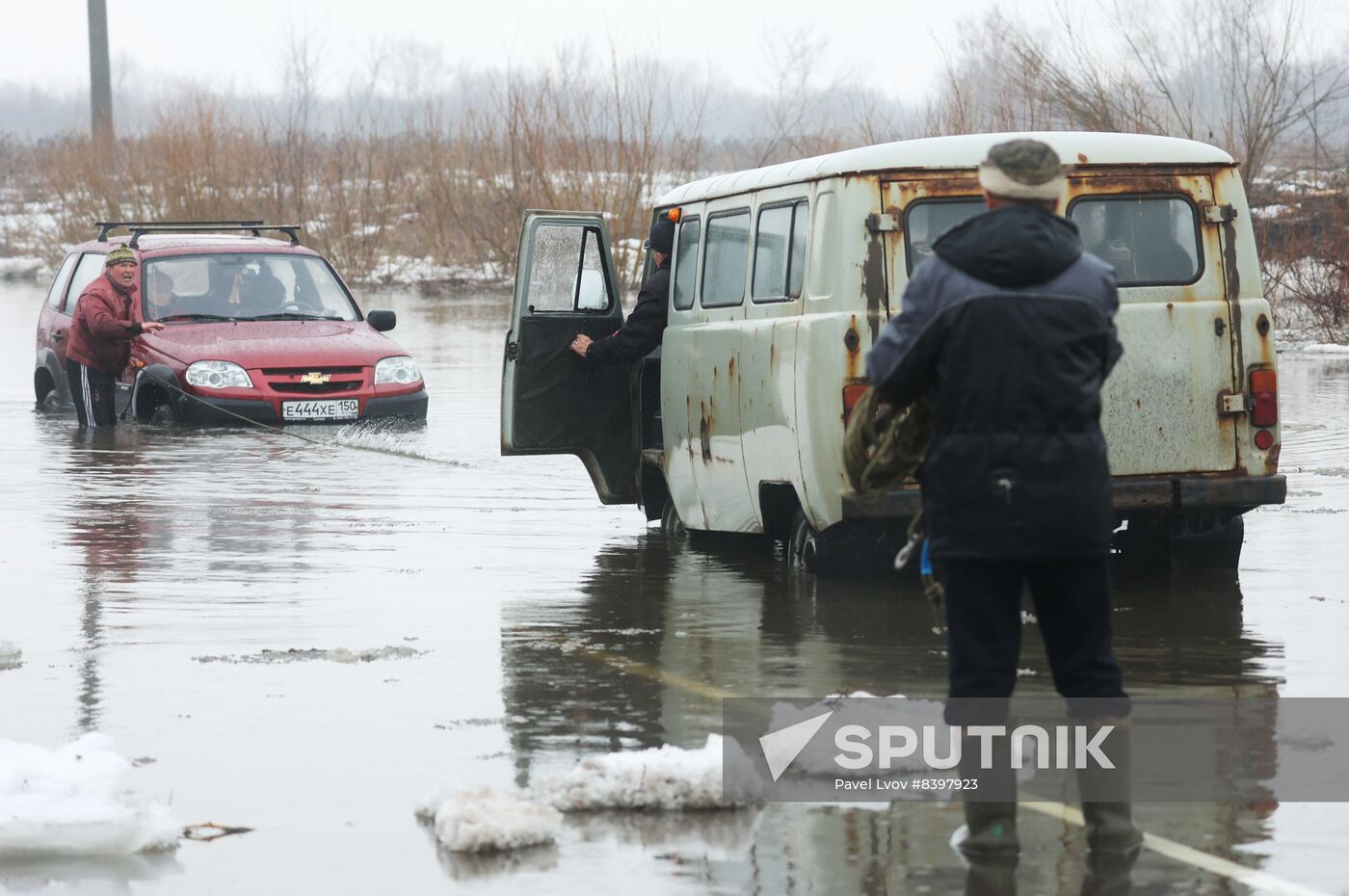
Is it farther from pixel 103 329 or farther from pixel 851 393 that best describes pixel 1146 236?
pixel 103 329

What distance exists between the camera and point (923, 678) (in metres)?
7.71

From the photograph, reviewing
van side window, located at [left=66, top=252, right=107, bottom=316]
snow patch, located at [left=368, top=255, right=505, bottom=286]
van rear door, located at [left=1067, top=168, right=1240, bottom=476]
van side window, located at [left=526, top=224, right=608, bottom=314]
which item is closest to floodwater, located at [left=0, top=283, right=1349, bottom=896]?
van rear door, located at [left=1067, top=168, right=1240, bottom=476]

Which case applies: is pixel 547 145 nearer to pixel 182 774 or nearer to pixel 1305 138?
pixel 1305 138

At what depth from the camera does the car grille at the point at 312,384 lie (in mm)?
17562

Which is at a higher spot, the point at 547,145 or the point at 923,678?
the point at 547,145

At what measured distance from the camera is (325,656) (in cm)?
825

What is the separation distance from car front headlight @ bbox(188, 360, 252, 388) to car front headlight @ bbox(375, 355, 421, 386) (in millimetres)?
1028

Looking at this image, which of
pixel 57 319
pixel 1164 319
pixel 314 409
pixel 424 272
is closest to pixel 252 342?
pixel 314 409

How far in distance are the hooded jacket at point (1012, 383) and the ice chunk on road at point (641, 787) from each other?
1.05 metres

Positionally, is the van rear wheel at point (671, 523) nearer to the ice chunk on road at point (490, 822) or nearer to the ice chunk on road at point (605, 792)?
the ice chunk on road at point (605, 792)

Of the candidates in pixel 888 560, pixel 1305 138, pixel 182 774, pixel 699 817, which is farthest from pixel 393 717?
pixel 1305 138

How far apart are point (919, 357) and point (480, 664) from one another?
3313mm

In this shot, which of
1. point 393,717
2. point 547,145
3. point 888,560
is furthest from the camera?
point 547,145

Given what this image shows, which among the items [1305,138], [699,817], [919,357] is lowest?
[699,817]
